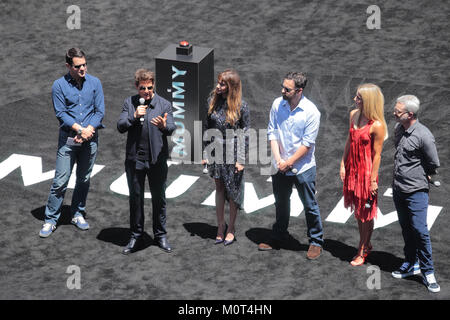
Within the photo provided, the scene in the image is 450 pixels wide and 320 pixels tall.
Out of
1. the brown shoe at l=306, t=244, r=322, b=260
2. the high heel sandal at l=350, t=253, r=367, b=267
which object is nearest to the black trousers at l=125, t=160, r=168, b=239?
the brown shoe at l=306, t=244, r=322, b=260

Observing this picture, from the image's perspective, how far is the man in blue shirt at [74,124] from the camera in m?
8.94

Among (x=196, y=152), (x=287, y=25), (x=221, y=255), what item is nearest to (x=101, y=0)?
A: (x=287, y=25)

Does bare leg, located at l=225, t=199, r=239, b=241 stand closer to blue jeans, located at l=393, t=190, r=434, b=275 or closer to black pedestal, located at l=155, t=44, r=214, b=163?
blue jeans, located at l=393, t=190, r=434, b=275

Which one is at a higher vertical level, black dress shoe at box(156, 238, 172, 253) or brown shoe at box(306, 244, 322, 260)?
brown shoe at box(306, 244, 322, 260)

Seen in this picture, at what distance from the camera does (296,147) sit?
28.0ft

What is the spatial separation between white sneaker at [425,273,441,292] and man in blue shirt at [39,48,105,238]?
12.3ft

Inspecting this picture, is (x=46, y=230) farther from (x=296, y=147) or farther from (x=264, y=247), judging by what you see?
(x=296, y=147)

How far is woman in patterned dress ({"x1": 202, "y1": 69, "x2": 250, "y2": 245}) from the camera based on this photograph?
8.56 m

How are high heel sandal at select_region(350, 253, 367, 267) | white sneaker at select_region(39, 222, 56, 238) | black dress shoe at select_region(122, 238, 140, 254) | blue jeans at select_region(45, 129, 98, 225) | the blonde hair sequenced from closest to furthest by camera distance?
the blonde hair < high heel sandal at select_region(350, 253, 367, 267) < black dress shoe at select_region(122, 238, 140, 254) < blue jeans at select_region(45, 129, 98, 225) < white sneaker at select_region(39, 222, 56, 238)

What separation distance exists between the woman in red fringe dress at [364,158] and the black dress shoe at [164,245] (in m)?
1.91

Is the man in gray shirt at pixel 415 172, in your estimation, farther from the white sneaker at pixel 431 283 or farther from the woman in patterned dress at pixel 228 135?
the woman in patterned dress at pixel 228 135

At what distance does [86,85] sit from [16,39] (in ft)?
20.0

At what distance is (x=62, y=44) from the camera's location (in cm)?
1443

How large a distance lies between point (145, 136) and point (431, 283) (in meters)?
3.14
